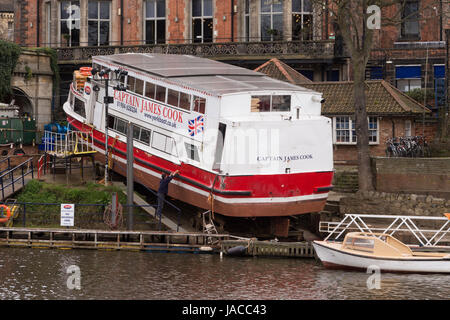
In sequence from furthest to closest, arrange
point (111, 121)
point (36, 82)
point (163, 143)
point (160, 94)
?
point (36, 82) → point (111, 121) → point (160, 94) → point (163, 143)

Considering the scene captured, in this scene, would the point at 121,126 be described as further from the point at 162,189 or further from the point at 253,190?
the point at 253,190

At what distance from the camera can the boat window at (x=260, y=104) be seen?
1284 inches

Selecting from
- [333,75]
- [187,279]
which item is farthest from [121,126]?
[333,75]

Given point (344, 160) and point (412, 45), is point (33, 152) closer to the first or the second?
point (344, 160)

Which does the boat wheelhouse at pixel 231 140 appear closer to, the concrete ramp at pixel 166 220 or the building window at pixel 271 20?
the concrete ramp at pixel 166 220

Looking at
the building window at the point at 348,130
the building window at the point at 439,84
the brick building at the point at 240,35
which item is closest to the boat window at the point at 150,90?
the building window at the point at 348,130

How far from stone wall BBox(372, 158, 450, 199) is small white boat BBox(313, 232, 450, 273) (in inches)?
269

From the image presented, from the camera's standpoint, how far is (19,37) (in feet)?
184

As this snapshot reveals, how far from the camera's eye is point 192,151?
110 ft

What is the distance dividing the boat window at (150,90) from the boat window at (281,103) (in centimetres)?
542

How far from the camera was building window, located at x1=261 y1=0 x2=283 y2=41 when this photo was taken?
51.3 m

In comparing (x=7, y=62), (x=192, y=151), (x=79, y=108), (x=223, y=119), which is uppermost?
(x=7, y=62)

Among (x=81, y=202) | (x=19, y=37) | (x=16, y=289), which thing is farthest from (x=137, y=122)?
(x=19, y=37)

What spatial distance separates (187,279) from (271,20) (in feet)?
86.4
